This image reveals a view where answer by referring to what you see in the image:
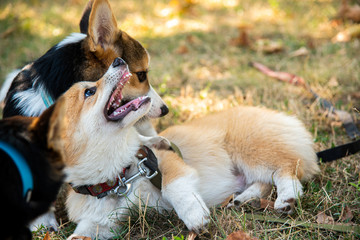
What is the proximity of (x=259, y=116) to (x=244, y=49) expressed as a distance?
262 centimetres

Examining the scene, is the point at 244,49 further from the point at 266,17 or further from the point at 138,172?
the point at 138,172

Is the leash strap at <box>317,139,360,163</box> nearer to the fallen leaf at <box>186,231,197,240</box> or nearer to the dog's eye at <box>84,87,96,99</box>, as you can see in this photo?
the fallen leaf at <box>186,231,197,240</box>

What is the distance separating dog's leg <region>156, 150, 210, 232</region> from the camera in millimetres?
2010

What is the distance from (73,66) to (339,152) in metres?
1.95

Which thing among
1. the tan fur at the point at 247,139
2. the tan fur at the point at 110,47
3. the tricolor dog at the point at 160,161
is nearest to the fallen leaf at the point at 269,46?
the tan fur at the point at 247,139

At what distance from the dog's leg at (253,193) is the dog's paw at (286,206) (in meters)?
0.21

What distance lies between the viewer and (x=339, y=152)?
8.15 feet

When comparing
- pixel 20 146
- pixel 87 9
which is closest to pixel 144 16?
pixel 87 9

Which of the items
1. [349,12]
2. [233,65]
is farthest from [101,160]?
[349,12]

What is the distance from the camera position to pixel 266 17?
6.32 metres

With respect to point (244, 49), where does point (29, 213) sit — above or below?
above

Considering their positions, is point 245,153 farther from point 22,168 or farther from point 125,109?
point 22,168

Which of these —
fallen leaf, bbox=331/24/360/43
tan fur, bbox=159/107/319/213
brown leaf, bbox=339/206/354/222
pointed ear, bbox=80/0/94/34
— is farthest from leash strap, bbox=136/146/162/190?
fallen leaf, bbox=331/24/360/43

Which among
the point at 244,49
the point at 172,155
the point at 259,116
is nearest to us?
the point at 172,155
